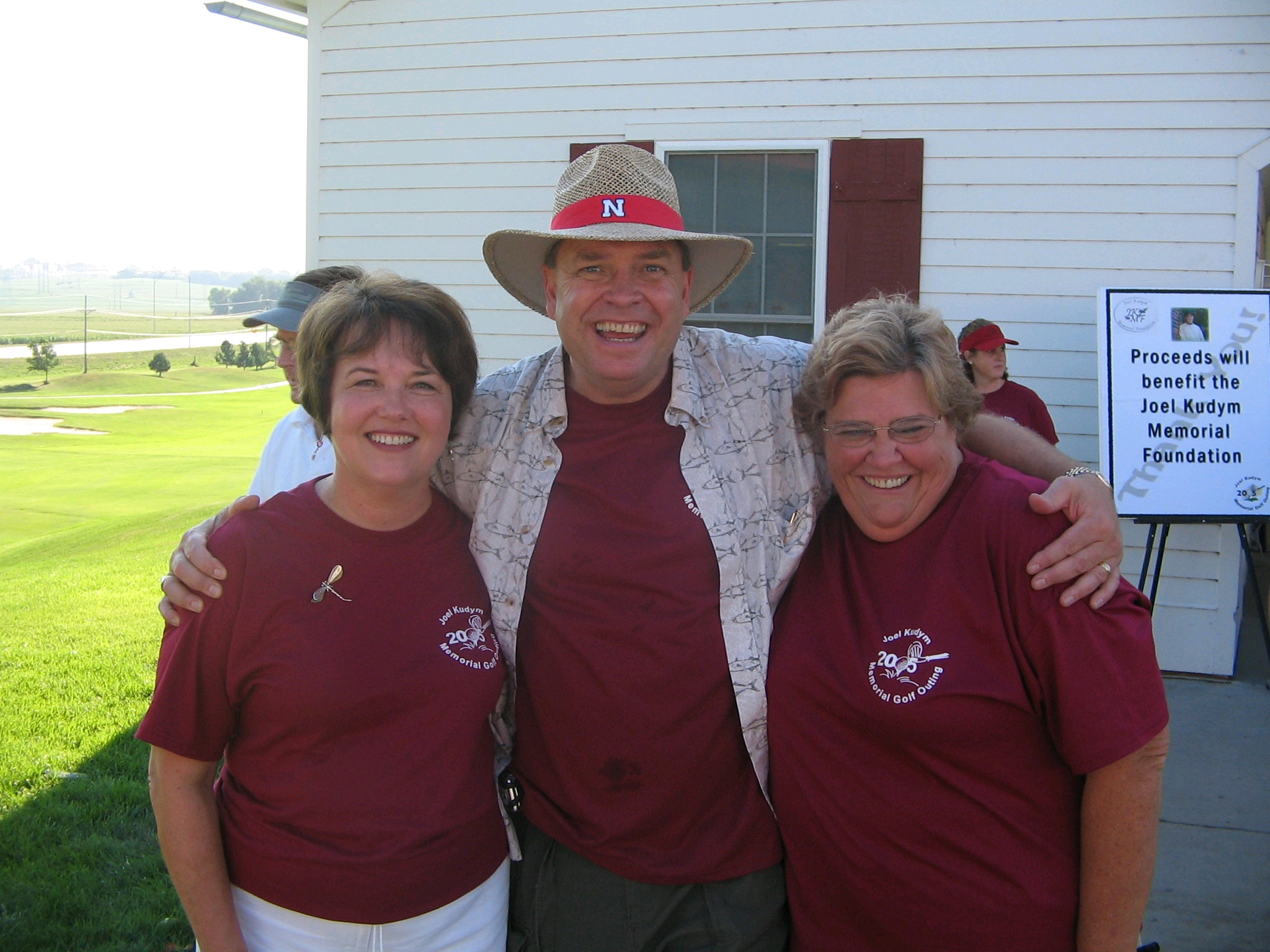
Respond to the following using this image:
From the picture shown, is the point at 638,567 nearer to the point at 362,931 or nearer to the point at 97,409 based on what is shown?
the point at 362,931

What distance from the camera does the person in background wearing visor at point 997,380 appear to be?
538cm

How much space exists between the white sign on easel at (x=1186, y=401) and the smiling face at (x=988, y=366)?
583 mm

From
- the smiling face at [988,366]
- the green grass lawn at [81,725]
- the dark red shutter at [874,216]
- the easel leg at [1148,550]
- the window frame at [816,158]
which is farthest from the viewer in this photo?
the window frame at [816,158]

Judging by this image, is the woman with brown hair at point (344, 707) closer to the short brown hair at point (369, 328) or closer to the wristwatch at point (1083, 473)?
the short brown hair at point (369, 328)

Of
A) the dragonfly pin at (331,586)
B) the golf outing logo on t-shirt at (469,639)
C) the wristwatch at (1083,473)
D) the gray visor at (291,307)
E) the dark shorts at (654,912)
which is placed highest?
the gray visor at (291,307)

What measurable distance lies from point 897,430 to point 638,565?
0.57 metres

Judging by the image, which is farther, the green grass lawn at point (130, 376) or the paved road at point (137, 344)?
the paved road at point (137, 344)

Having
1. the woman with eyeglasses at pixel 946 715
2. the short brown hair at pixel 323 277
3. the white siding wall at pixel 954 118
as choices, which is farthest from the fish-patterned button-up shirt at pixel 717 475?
the white siding wall at pixel 954 118

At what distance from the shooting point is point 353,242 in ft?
22.1

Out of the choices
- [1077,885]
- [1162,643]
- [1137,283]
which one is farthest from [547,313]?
[1162,643]

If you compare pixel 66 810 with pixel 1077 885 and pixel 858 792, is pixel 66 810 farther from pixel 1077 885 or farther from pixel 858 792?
pixel 1077 885

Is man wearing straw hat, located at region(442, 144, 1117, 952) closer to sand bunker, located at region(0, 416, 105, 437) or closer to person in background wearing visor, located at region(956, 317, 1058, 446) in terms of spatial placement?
person in background wearing visor, located at region(956, 317, 1058, 446)

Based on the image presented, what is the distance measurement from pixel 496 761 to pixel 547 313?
1090 millimetres

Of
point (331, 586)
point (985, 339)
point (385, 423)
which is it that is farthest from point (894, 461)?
point (985, 339)
